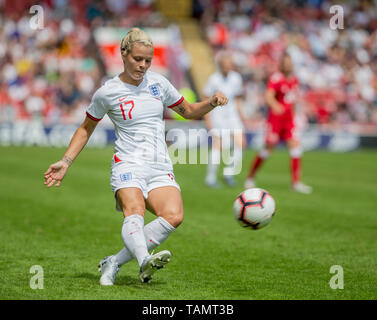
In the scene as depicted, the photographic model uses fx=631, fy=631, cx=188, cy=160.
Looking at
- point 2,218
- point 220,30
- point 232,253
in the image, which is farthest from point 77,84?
point 232,253

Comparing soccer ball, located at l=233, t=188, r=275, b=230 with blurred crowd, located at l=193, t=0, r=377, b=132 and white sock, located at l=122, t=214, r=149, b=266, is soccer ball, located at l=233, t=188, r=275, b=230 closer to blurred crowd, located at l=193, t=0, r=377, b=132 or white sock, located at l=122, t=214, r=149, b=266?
white sock, located at l=122, t=214, r=149, b=266

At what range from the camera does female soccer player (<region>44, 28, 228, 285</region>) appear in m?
5.53

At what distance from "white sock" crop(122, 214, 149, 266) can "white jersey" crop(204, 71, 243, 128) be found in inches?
320

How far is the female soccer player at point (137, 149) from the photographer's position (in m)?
5.53

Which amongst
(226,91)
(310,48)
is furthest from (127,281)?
(310,48)

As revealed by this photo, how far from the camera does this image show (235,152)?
14.1 m

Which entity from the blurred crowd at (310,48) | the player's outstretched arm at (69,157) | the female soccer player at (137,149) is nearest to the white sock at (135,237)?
the female soccer player at (137,149)

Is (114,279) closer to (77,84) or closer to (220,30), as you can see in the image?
(77,84)

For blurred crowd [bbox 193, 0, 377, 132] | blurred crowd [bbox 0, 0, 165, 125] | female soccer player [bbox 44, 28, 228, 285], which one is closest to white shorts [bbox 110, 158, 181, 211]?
female soccer player [bbox 44, 28, 228, 285]

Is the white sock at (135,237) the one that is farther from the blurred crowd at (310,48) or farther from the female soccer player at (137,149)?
the blurred crowd at (310,48)

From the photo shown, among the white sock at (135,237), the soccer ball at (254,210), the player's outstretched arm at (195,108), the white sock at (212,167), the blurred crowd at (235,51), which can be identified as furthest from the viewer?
the blurred crowd at (235,51)

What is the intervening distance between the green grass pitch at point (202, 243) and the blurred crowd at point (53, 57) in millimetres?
10092

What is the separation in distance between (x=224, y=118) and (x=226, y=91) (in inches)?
25.7

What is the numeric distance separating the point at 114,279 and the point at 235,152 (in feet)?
28.3
